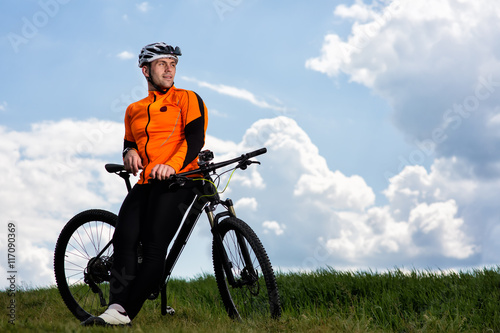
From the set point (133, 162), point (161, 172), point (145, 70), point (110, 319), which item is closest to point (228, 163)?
point (161, 172)

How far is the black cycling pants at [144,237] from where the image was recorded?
4770mm

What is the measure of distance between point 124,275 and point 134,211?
598 mm

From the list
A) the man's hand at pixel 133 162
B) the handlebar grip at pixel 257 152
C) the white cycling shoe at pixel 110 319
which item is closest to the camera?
the white cycling shoe at pixel 110 319

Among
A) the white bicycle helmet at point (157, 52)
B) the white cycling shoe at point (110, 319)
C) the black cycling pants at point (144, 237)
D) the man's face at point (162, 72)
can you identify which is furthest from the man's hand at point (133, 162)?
the white cycling shoe at point (110, 319)

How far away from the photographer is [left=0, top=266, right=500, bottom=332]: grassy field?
4.68 meters

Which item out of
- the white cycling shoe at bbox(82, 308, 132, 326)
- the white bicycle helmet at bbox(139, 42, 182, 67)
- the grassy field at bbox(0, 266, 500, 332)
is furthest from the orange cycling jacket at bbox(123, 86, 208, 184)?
the grassy field at bbox(0, 266, 500, 332)

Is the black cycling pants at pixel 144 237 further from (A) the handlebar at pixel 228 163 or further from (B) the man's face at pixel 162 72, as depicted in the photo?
(B) the man's face at pixel 162 72

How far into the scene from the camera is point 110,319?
4621 mm

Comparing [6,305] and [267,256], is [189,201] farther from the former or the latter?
[6,305]

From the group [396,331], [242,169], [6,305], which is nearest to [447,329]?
[396,331]

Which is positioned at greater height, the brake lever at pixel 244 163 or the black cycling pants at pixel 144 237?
the brake lever at pixel 244 163

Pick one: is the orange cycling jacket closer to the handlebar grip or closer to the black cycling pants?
the black cycling pants

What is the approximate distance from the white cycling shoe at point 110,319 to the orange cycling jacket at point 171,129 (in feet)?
4.01

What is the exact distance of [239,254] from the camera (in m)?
4.88
